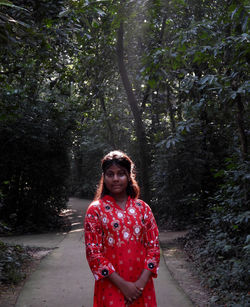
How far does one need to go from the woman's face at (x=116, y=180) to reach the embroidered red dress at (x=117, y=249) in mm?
129

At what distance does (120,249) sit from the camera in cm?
266

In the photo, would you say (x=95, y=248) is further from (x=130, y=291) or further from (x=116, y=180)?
(x=116, y=180)

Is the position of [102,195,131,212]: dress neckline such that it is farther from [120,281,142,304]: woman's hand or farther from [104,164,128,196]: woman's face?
[120,281,142,304]: woman's hand

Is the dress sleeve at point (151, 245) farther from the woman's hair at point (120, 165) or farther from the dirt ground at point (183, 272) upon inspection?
the dirt ground at point (183, 272)

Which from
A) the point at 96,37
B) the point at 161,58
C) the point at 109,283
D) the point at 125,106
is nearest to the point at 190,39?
the point at 161,58

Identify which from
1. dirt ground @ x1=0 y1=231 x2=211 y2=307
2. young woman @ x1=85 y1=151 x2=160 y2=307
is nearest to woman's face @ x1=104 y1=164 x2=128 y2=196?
young woman @ x1=85 y1=151 x2=160 y2=307

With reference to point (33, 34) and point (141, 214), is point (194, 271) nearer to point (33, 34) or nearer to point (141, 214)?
point (141, 214)

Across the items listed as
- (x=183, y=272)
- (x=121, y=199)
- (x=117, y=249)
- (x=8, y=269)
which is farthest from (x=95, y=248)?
(x=183, y=272)

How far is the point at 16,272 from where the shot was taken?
6.39 metres

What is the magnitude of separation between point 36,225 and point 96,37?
7.25 meters

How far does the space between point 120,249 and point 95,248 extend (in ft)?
0.58

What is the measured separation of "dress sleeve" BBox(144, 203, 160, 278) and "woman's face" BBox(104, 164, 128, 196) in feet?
0.80

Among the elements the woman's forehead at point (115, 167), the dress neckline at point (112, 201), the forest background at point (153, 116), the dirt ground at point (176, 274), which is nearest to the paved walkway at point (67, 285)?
the dirt ground at point (176, 274)

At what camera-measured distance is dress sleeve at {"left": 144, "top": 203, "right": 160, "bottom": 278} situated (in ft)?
8.74
